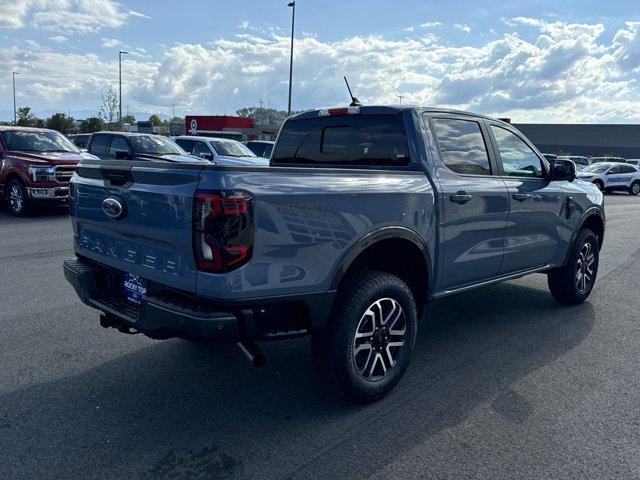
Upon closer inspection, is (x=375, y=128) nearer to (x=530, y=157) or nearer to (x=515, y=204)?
(x=515, y=204)

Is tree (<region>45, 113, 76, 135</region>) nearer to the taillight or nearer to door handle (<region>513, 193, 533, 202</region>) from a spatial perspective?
door handle (<region>513, 193, 533, 202</region>)

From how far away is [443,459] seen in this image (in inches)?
115

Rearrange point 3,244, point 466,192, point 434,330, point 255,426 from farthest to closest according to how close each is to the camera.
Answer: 1. point 3,244
2. point 434,330
3. point 466,192
4. point 255,426

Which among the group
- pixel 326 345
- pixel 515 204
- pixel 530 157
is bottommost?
pixel 326 345

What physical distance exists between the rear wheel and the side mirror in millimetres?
10267

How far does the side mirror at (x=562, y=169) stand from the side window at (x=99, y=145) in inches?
472

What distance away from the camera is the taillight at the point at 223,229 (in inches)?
108

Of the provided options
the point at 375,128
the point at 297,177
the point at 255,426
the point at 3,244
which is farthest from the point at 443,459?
the point at 3,244

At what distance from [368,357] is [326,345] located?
1.21 ft

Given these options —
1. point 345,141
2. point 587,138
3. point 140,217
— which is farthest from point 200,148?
point 587,138

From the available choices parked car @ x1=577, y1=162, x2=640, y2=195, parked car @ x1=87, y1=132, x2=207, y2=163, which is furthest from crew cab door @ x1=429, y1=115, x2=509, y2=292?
parked car @ x1=577, y1=162, x2=640, y2=195

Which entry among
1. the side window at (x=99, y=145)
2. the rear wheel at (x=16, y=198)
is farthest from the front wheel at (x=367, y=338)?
the side window at (x=99, y=145)

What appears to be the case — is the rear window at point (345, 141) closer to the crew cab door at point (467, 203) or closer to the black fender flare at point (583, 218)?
the crew cab door at point (467, 203)

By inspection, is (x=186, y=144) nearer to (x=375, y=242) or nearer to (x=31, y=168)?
(x=31, y=168)
